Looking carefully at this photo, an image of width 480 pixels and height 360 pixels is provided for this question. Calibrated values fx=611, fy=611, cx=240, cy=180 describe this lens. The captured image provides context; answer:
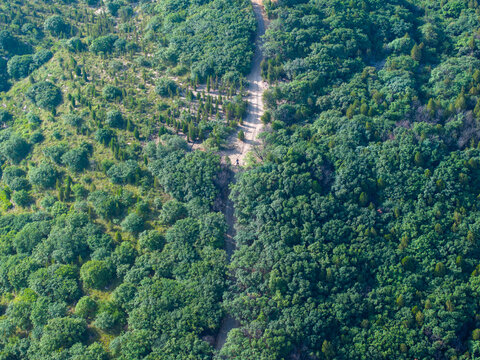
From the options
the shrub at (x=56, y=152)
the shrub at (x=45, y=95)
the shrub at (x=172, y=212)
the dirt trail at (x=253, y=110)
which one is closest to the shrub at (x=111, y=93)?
the shrub at (x=45, y=95)

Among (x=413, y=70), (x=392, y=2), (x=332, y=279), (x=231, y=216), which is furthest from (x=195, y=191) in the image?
(x=392, y=2)

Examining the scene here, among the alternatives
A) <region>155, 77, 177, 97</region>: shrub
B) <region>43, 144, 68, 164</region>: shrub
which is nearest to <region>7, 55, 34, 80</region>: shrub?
<region>43, 144, 68, 164</region>: shrub

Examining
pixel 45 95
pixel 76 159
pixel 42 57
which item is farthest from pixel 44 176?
pixel 42 57

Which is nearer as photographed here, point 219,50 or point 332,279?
point 332,279

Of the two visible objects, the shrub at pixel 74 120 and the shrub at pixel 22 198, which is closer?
the shrub at pixel 22 198

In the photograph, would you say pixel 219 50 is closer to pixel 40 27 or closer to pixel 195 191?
pixel 195 191

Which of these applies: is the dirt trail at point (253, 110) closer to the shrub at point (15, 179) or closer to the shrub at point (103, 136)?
the shrub at point (103, 136)

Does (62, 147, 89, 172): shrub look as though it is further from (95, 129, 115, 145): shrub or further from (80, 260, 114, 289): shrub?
(80, 260, 114, 289): shrub

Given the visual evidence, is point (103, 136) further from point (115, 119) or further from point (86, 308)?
point (86, 308)
